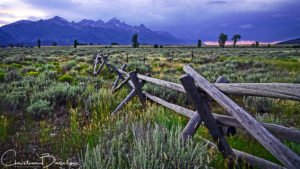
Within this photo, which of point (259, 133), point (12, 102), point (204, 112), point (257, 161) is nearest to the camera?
point (259, 133)

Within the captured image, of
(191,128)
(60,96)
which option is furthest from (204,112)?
(60,96)

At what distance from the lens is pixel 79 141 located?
444 cm

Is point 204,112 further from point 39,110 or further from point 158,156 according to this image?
point 39,110

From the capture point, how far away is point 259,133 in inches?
109

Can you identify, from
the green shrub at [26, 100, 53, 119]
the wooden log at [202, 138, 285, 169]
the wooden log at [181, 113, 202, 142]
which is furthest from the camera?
the green shrub at [26, 100, 53, 119]

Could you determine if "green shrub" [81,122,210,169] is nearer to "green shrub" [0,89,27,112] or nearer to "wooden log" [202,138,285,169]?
"wooden log" [202,138,285,169]

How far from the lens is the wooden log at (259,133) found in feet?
8.20

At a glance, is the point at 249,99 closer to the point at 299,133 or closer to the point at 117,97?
the point at 117,97

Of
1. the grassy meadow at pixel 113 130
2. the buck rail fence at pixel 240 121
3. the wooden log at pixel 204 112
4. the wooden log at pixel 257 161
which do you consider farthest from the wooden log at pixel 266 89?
the wooden log at pixel 257 161

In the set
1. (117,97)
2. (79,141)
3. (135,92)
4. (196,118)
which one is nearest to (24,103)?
(117,97)

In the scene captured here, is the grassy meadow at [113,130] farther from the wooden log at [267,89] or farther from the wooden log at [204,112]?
the wooden log at [267,89]

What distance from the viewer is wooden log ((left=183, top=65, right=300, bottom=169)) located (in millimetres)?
2500

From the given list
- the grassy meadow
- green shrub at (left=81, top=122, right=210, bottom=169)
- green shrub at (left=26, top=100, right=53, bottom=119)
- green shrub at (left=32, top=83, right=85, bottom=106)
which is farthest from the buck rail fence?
green shrub at (left=32, top=83, right=85, bottom=106)

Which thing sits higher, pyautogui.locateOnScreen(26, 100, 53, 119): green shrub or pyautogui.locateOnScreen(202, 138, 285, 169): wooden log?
pyautogui.locateOnScreen(202, 138, 285, 169): wooden log
